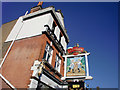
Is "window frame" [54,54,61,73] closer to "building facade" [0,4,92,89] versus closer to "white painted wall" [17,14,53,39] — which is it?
"building facade" [0,4,92,89]

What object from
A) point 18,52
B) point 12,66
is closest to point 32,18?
point 18,52

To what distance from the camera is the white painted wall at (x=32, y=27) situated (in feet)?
40.1

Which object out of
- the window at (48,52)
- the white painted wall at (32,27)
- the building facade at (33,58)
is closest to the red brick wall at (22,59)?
the building facade at (33,58)

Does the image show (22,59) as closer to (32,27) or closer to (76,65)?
(32,27)

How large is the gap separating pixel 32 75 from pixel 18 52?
410 cm

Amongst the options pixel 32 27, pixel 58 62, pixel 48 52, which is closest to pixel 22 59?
pixel 48 52

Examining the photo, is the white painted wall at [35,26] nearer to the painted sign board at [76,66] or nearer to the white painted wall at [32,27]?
the white painted wall at [32,27]

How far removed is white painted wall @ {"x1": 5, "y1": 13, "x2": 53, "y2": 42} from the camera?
40.1 ft

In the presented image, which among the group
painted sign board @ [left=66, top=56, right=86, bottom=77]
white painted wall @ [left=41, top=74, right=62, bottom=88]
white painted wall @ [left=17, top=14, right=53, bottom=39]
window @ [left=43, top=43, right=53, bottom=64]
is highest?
white painted wall @ [left=17, top=14, right=53, bottom=39]

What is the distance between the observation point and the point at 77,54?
375 inches

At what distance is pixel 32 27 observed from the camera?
13047 millimetres

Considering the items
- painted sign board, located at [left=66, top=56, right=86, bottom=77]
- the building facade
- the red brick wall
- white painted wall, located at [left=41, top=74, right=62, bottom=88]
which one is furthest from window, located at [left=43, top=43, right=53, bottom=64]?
painted sign board, located at [left=66, top=56, right=86, bottom=77]

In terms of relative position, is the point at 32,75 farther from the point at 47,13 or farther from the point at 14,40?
the point at 47,13

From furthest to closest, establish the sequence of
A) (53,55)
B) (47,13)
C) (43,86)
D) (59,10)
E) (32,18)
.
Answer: (59,10) < (32,18) < (47,13) < (53,55) < (43,86)
